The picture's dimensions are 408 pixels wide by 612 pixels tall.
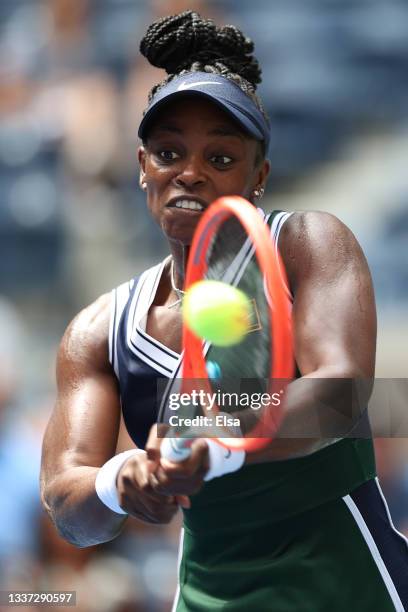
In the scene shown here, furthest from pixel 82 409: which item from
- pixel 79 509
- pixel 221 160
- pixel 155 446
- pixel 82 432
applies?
pixel 155 446

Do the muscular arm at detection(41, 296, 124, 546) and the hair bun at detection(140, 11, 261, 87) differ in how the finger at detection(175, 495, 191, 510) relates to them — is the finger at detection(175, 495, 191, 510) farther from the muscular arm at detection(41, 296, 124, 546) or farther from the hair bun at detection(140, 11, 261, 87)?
the hair bun at detection(140, 11, 261, 87)

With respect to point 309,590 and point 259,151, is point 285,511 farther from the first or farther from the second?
point 259,151

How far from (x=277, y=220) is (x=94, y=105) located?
13.2ft

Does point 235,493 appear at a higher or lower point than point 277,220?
lower

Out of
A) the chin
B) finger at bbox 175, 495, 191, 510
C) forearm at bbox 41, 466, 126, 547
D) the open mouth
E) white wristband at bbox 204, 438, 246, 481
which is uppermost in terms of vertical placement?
the open mouth

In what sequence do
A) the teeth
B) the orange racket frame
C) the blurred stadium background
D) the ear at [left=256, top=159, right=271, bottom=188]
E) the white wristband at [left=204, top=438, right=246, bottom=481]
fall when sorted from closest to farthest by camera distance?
the orange racket frame, the white wristband at [left=204, top=438, right=246, bottom=481], the teeth, the ear at [left=256, top=159, right=271, bottom=188], the blurred stadium background

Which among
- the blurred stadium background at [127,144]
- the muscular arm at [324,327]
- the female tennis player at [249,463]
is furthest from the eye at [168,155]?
the blurred stadium background at [127,144]

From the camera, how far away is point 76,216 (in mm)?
6480

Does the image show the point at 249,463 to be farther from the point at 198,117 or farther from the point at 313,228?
the point at 198,117

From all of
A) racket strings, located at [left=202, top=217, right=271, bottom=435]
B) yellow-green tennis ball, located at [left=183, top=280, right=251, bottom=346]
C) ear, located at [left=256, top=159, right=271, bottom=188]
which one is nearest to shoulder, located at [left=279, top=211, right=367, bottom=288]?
racket strings, located at [left=202, top=217, right=271, bottom=435]

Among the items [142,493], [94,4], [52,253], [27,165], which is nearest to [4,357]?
[52,253]

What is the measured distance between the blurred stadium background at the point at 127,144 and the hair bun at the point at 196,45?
307 centimetres

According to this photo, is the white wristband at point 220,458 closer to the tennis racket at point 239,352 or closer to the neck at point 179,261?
the tennis racket at point 239,352

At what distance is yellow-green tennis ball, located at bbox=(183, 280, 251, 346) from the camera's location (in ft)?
7.18
